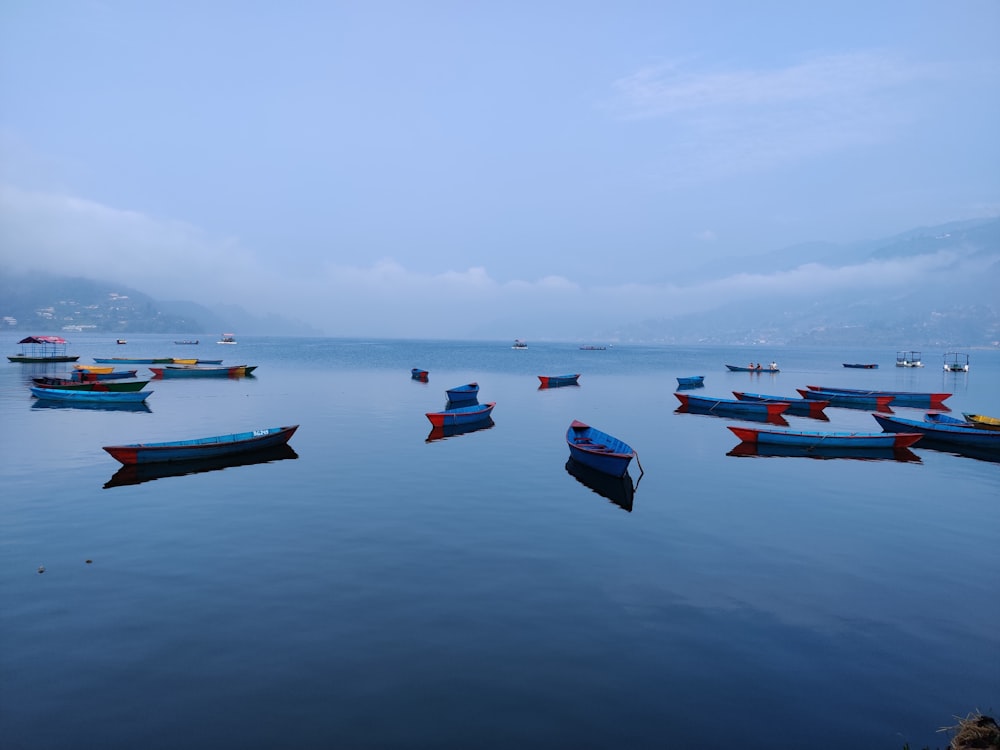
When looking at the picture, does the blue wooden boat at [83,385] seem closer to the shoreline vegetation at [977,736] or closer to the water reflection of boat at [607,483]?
the water reflection of boat at [607,483]

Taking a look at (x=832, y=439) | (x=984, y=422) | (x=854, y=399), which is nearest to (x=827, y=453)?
(x=832, y=439)

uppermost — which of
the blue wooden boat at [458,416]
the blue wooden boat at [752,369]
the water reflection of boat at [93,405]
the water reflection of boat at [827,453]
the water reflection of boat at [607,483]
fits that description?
the blue wooden boat at [458,416]

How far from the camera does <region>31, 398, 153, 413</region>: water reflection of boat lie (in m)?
53.9

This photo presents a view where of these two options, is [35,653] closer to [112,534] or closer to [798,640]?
[112,534]

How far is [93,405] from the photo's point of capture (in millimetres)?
55688

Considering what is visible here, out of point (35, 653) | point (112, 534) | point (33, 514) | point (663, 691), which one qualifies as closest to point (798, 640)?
point (663, 691)

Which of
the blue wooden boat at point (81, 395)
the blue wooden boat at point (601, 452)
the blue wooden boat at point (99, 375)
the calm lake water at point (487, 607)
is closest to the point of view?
the calm lake water at point (487, 607)

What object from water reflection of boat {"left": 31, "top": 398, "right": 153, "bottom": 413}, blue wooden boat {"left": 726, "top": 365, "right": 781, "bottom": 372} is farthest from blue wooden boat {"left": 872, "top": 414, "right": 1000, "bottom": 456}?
blue wooden boat {"left": 726, "top": 365, "right": 781, "bottom": 372}

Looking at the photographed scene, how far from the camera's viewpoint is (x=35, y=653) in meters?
12.6

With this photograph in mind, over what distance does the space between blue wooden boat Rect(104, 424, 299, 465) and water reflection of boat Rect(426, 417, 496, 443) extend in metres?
9.73

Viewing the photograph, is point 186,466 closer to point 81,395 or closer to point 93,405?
point 93,405

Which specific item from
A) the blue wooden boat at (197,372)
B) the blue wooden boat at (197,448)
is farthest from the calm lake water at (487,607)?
the blue wooden boat at (197,372)

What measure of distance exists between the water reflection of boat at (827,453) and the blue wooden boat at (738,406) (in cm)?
1677

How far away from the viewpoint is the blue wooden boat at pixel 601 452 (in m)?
28.8
